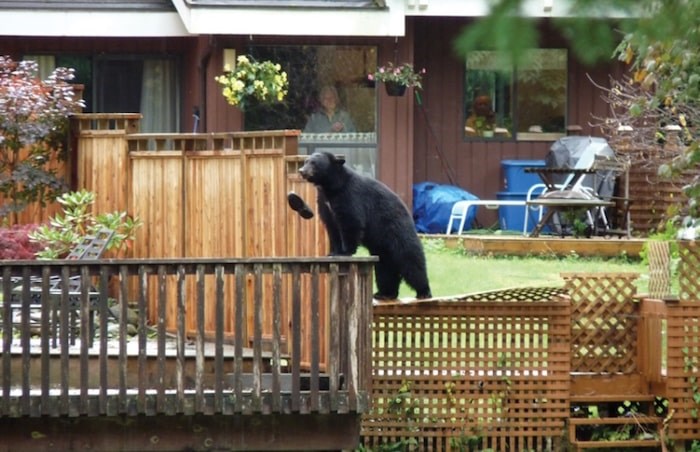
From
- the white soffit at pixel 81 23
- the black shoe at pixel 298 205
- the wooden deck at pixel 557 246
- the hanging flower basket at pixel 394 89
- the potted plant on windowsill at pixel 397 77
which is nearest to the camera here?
the black shoe at pixel 298 205

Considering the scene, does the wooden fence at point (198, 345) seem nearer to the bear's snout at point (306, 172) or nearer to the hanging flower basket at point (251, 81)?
the bear's snout at point (306, 172)

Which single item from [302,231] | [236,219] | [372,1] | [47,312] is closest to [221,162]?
[236,219]

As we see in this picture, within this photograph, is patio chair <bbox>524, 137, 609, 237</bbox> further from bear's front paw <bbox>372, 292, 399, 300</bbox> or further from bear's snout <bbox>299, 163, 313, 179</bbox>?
bear's snout <bbox>299, 163, 313, 179</bbox>

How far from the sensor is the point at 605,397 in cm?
1020

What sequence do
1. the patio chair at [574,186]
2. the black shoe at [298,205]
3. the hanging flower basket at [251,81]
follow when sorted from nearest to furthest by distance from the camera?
the black shoe at [298,205] → the patio chair at [574,186] → the hanging flower basket at [251,81]

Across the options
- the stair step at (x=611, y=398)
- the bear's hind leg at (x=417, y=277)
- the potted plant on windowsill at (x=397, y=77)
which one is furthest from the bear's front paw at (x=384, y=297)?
the potted plant on windowsill at (x=397, y=77)

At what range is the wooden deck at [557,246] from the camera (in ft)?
54.9

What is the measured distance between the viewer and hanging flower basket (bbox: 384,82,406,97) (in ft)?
62.0

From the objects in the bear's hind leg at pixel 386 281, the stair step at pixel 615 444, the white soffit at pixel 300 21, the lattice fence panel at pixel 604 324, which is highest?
the white soffit at pixel 300 21

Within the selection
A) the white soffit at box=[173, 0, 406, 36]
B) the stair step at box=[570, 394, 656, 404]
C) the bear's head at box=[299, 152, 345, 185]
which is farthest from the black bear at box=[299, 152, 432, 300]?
the white soffit at box=[173, 0, 406, 36]

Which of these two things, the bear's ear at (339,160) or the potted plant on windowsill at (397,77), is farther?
the potted plant on windowsill at (397,77)

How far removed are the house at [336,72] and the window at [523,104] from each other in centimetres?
2

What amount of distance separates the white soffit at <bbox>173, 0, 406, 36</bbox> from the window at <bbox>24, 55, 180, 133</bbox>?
2242 mm

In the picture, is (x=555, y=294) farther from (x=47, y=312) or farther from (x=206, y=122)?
(x=206, y=122)
